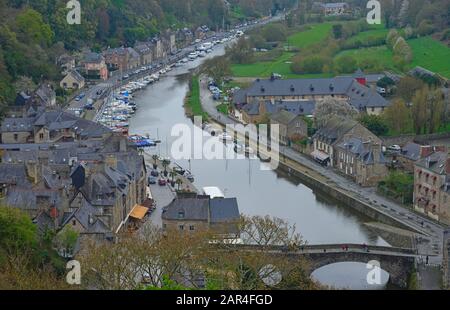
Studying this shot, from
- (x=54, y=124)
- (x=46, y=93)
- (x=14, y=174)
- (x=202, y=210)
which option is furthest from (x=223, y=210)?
(x=46, y=93)

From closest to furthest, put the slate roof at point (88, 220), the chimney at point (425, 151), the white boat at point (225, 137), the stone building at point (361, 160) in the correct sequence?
the slate roof at point (88, 220) → the chimney at point (425, 151) → the stone building at point (361, 160) → the white boat at point (225, 137)

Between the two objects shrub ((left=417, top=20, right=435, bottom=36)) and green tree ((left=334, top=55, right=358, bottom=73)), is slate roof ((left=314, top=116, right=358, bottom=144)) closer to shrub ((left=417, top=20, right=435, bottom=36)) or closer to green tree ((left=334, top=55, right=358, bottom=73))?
green tree ((left=334, top=55, right=358, bottom=73))

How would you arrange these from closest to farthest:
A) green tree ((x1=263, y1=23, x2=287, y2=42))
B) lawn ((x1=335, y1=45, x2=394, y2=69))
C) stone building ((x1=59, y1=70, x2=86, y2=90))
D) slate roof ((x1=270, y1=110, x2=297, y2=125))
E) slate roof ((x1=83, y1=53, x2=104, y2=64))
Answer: slate roof ((x1=270, y1=110, x2=297, y2=125))
stone building ((x1=59, y1=70, x2=86, y2=90))
slate roof ((x1=83, y1=53, x2=104, y2=64))
lawn ((x1=335, y1=45, x2=394, y2=69))
green tree ((x1=263, y1=23, x2=287, y2=42))

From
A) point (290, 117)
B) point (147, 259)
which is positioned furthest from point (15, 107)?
point (147, 259)

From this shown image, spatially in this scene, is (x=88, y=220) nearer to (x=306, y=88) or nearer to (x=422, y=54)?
(x=306, y=88)

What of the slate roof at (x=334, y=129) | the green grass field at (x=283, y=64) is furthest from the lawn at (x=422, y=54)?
the slate roof at (x=334, y=129)

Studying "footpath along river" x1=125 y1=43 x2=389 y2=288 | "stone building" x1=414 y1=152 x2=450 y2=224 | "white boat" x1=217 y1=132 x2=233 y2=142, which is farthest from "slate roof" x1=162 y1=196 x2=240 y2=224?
"white boat" x1=217 y1=132 x2=233 y2=142

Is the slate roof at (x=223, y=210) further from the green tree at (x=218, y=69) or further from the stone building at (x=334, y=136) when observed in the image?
the green tree at (x=218, y=69)
